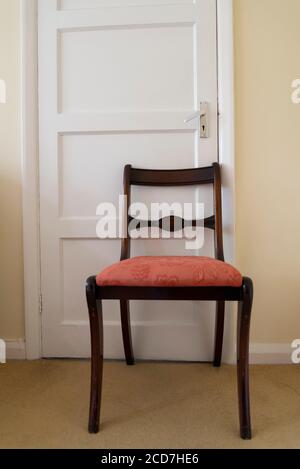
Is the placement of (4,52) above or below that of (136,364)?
above

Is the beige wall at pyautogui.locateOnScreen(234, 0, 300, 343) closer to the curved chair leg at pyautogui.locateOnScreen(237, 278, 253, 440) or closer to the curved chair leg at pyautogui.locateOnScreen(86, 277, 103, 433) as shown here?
the curved chair leg at pyautogui.locateOnScreen(237, 278, 253, 440)

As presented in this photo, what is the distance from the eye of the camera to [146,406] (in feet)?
3.32

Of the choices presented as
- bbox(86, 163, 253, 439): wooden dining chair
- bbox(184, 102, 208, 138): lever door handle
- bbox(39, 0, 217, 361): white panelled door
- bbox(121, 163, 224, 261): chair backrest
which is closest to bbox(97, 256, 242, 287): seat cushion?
bbox(86, 163, 253, 439): wooden dining chair

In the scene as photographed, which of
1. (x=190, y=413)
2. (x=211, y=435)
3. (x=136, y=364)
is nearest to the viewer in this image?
(x=211, y=435)

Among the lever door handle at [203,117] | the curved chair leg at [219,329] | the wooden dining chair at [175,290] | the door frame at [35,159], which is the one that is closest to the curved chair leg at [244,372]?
the wooden dining chair at [175,290]

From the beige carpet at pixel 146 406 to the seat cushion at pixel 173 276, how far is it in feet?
1.44

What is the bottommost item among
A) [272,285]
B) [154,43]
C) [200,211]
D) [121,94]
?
[272,285]

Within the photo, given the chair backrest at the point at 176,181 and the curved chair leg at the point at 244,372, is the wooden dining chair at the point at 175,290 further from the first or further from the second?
the chair backrest at the point at 176,181

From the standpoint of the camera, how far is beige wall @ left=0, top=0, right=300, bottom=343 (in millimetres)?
1301

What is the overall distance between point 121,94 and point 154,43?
26 cm

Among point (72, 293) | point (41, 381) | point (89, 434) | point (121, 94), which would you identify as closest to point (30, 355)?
point (41, 381)

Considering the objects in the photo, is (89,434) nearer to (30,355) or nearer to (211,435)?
(211,435)

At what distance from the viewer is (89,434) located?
2.85 ft

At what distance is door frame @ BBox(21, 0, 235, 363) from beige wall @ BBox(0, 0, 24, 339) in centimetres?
4
